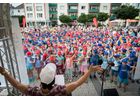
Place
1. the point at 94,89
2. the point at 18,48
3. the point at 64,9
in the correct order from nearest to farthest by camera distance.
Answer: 1. the point at 18,48
2. the point at 94,89
3. the point at 64,9

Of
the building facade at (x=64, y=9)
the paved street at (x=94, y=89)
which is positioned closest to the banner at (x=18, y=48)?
the paved street at (x=94, y=89)

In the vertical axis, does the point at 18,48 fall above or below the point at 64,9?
below

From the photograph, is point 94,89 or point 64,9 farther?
point 64,9

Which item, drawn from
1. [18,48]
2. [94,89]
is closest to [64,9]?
[18,48]

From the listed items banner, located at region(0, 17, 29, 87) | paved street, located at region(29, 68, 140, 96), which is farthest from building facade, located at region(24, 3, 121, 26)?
paved street, located at region(29, 68, 140, 96)

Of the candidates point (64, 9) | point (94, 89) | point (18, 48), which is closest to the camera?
point (18, 48)

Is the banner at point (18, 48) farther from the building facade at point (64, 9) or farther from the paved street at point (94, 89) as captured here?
the building facade at point (64, 9)

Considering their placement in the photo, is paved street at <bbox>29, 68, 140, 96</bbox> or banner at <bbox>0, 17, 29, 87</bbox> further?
paved street at <bbox>29, 68, 140, 96</bbox>

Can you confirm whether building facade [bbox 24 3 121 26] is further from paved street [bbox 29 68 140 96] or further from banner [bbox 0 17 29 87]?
paved street [bbox 29 68 140 96]

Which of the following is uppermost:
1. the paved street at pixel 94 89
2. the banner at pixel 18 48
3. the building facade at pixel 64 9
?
the building facade at pixel 64 9

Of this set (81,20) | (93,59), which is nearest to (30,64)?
(93,59)

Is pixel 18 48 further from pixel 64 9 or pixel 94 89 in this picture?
pixel 64 9

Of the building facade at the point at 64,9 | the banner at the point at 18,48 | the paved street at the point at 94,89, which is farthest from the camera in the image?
the building facade at the point at 64,9
